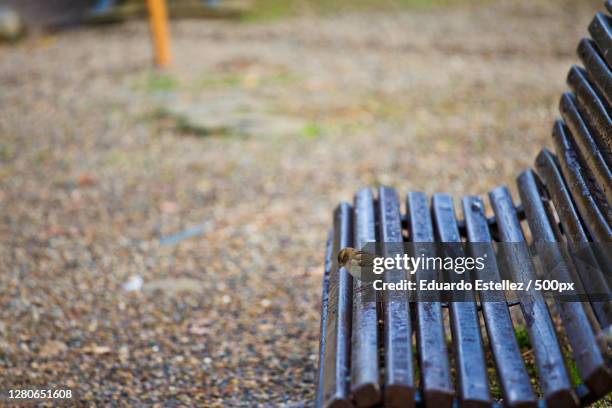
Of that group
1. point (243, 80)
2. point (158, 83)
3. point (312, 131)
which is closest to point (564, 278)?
point (312, 131)

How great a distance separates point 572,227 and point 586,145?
0.33m

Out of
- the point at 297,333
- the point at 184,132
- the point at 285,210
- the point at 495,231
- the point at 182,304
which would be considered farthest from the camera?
the point at 184,132

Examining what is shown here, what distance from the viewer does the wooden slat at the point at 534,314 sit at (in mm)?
1694

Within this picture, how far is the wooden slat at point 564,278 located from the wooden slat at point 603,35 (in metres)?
0.53

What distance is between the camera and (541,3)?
917cm

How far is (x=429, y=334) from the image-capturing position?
6.49 ft

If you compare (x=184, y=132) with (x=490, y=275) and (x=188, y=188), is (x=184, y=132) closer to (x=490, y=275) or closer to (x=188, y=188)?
(x=188, y=188)

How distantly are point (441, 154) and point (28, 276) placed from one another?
2.89m

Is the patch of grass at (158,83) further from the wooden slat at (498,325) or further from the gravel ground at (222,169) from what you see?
the wooden slat at (498,325)

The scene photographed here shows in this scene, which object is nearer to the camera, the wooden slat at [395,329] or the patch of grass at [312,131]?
the wooden slat at [395,329]

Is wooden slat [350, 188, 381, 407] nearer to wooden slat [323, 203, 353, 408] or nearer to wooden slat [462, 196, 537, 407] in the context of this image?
wooden slat [323, 203, 353, 408]

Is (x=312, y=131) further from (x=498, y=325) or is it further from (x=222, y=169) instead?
(x=498, y=325)

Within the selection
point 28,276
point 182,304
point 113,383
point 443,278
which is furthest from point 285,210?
point 443,278

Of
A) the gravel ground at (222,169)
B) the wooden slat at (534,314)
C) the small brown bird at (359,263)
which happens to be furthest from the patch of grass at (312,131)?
the small brown bird at (359,263)
